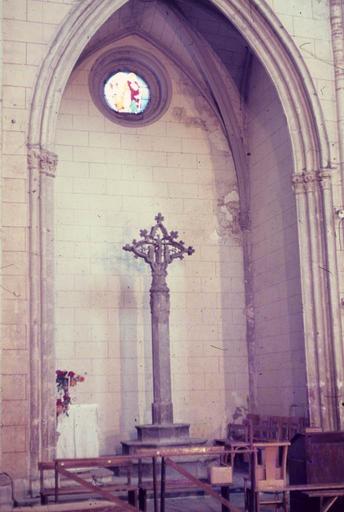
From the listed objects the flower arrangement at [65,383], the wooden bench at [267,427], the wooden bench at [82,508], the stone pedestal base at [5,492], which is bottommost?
the stone pedestal base at [5,492]

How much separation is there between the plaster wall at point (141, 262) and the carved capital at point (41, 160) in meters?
2.76

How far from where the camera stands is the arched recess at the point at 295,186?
933 cm

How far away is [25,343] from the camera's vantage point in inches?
362

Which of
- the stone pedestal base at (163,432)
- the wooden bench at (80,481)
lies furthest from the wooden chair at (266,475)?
the stone pedestal base at (163,432)

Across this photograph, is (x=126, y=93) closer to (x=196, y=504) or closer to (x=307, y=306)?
(x=307, y=306)

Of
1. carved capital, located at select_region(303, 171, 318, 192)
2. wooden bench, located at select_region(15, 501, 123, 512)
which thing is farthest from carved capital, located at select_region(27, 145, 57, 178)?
wooden bench, located at select_region(15, 501, 123, 512)

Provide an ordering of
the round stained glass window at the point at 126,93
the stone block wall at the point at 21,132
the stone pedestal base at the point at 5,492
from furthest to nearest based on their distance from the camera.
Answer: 1. the round stained glass window at the point at 126,93
2. the stone block wall at the point at 21,132
3. the stone pedestal base at the point at 5,492

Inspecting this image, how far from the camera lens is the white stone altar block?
35.6ft

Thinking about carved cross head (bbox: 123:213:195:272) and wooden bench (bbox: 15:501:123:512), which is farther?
carved cross head (bbox: 123:213:195:272)

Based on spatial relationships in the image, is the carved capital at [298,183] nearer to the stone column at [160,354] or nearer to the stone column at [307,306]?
the stone column at [307,306]

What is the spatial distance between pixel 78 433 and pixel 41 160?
13.1 ft

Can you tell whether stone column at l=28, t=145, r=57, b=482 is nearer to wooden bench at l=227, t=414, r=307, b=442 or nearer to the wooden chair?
the wooden chair

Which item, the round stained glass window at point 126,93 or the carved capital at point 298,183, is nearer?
the carved capital at point 298,183

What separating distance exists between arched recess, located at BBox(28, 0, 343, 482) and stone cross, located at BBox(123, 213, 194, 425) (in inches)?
71.5
